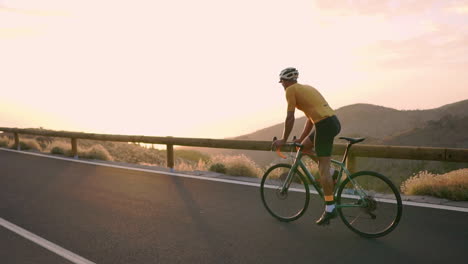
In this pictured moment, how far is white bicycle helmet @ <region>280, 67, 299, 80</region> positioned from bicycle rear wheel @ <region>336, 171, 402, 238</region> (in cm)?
153

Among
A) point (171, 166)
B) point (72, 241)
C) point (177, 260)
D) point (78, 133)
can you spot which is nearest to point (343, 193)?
point (177, 260)

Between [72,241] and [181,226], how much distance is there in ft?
5.02

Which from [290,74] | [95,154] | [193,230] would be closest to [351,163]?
[290,74]

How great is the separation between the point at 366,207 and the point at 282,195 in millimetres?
1377

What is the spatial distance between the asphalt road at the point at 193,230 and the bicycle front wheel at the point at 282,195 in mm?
166

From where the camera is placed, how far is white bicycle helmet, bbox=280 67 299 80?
20.3ft

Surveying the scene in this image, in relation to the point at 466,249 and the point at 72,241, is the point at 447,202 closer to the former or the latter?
the point at 466,249

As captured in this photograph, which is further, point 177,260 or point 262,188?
point 262,188

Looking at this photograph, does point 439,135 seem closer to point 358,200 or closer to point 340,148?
point 340,148

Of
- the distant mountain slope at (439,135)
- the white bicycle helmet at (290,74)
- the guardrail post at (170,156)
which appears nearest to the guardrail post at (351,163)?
the white bicycle helmet at (290,74)

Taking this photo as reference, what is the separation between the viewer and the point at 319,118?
6109mm

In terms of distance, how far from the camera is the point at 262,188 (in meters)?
7.11

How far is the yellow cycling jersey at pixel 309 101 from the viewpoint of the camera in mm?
6117

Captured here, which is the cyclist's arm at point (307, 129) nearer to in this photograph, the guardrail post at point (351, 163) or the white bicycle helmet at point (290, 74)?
the white bicycle helmet at point (290, 74)
